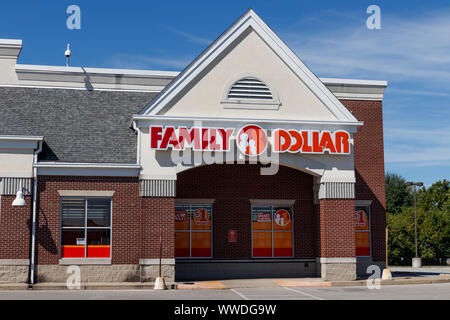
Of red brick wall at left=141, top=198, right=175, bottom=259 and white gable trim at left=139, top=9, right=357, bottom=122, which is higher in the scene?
white gable trim at left=139, top=9, right=357, bottom=122

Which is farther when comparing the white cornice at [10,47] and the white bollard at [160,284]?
the white cornice at [10,47]

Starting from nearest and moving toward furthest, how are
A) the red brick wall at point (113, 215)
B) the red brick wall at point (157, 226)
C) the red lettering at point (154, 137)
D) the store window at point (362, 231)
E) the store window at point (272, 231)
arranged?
the red brick wall at point (113, 215)
the red brick wall at point (157, 226)
the red lettering at point (154, 137)
the store window at point (272, 231)
the store window at point (362, 231)

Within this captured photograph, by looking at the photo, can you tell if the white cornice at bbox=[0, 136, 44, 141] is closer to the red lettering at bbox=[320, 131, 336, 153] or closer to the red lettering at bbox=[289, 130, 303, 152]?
the red lettering at bbox=[289, 130, 303, 152]

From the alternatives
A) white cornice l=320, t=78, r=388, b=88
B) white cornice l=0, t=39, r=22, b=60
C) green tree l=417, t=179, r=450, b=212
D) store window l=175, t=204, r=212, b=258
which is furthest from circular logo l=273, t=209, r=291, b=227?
green tree l=417, t=179, r=450, b=212

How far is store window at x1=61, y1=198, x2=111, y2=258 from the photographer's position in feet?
80.0

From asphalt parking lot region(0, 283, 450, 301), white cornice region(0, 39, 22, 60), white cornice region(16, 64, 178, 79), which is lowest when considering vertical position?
asphalt parking lot region(0, 283, 450, 301)

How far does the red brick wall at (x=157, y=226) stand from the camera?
79.8 ft

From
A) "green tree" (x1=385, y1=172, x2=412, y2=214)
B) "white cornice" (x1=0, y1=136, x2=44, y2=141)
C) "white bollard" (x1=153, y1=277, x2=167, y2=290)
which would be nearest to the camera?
"white bollard" (x1=153, y1=277, x2=167, y2=290)

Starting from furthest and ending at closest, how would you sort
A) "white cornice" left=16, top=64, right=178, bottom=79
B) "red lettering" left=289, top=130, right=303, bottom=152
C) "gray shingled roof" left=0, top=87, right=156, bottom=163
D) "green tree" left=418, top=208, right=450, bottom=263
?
"green tree" left=418, top=208, right=450, bottom=263 < "white cornice" left=16, top=64, right=178, bottom=79 < "red lettering" left=289, top=130, right=303, bottom=152 < "gray shingled roof" left=0, top=87, right=156, bottom=163

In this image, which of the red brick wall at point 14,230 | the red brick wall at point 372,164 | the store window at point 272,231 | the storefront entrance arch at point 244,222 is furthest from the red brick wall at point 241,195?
the red brick wall at point 14,230

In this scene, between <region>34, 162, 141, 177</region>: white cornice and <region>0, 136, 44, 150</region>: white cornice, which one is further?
<region>34, 162, 141, 177</region>: white cornice

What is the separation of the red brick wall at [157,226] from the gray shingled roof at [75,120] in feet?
6.84

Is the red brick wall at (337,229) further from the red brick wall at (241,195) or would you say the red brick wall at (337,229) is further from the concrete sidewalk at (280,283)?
the red brick wall at (241,195)

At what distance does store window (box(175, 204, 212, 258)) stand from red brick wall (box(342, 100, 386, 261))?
8267 mm
